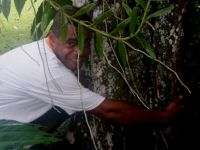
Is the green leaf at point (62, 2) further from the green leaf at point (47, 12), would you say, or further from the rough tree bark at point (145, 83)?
the rough tree bark at point (145, 83)

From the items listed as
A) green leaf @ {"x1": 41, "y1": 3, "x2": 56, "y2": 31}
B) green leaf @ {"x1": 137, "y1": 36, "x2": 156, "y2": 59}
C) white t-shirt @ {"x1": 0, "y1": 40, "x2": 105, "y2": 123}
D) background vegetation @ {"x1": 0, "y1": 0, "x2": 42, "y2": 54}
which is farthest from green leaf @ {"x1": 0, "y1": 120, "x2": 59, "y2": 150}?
background vegetation @ {"x1": 0, "y1": 0, "x2": 42, "y2": 54}

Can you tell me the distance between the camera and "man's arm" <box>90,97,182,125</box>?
2.31 meters

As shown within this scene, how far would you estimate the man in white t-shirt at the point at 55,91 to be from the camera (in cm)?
231

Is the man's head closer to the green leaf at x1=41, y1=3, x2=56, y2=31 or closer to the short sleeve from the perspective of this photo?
the short sleeve

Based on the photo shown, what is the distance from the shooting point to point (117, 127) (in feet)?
8.35

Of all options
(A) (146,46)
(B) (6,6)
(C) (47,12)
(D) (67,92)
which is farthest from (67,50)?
(B) (6,6)

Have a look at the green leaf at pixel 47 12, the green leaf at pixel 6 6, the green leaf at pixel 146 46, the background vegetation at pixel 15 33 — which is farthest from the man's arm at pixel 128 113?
the background vegetation at pixel 15 33

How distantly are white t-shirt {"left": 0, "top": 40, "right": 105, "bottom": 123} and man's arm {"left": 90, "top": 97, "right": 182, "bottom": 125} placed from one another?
0.05 m

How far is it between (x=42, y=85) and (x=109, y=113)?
0.37 metres

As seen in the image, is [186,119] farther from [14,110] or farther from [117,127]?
[14,110]

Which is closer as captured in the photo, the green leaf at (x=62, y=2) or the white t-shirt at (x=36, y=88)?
the green leaf at (x=62, y=2)

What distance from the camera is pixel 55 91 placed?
2.34m

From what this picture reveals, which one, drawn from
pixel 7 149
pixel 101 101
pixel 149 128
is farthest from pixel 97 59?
pixel 7 149

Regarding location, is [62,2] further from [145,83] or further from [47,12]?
[145,83]
